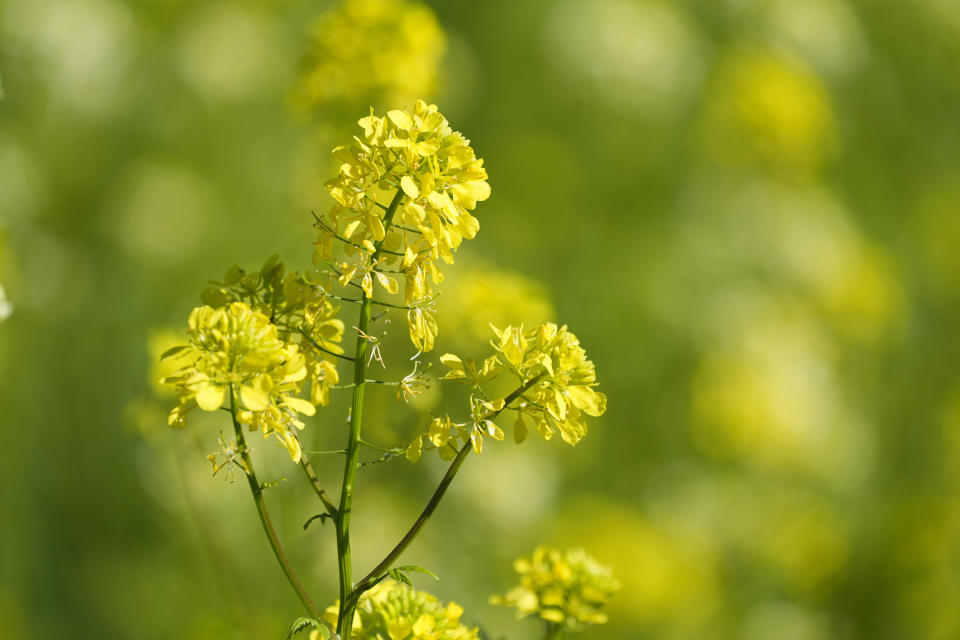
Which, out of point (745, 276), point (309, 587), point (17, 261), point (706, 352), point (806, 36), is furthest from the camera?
point (806, 36)

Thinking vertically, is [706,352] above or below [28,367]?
above

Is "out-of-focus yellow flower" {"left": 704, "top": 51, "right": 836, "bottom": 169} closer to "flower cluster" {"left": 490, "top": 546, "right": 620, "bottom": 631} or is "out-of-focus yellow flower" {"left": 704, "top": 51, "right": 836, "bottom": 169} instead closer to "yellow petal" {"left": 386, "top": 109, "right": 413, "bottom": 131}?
"flower cluster" {"left": 490, "top": 546, "right": 620, "bottom": 631}

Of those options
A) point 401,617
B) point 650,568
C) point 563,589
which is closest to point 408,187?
point 401,617

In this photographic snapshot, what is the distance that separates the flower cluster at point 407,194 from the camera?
0.82 metres

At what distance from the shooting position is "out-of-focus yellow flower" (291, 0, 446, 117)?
6.93 feet

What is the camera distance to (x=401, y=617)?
90 cm

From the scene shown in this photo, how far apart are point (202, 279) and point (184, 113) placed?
3.10ft

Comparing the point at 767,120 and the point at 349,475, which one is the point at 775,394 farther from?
the point at 349,475

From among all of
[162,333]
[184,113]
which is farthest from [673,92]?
[162,333]

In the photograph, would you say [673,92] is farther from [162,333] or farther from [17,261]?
[162,333]

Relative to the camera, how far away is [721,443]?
3.64 metres

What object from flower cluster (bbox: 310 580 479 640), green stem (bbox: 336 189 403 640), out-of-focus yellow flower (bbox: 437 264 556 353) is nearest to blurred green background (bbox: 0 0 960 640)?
out-of-focus yellow flower (bbox: 437 264 556 353)

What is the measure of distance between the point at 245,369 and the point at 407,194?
21 centimetres

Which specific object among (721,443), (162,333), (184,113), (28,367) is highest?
(184,113)
